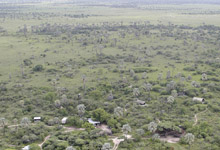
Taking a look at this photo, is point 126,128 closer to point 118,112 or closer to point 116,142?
point 116,142

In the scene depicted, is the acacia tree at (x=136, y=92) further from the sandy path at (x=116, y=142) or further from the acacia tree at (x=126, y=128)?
the acacia tree at (x=126, y=128)

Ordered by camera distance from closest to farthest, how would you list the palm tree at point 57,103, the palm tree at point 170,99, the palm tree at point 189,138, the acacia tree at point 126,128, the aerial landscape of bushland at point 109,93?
the palm tree at point 189,138 → the acacia tree at point 126,128 → the aerial landscape of bushland at point 109,93 → the palm tree at point 170,99 → the palm tree at point 57,103

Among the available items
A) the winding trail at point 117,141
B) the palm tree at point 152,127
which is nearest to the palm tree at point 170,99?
the palm tree at point 152,127

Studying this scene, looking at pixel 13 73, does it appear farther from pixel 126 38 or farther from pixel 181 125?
pixel 126 38

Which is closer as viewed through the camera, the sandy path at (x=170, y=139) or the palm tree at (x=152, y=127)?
the sandy path at (x=170, y=139)

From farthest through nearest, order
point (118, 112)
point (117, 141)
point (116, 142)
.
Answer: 1. point (118, 112)
2. point (117, 141)
3. point (116, 142)

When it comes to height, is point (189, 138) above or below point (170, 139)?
above

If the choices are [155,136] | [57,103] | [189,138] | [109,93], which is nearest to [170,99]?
[155,136]

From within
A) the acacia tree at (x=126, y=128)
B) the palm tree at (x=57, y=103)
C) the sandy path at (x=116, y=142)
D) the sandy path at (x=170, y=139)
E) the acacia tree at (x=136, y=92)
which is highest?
the acacia tree at (x=136, y=92)
